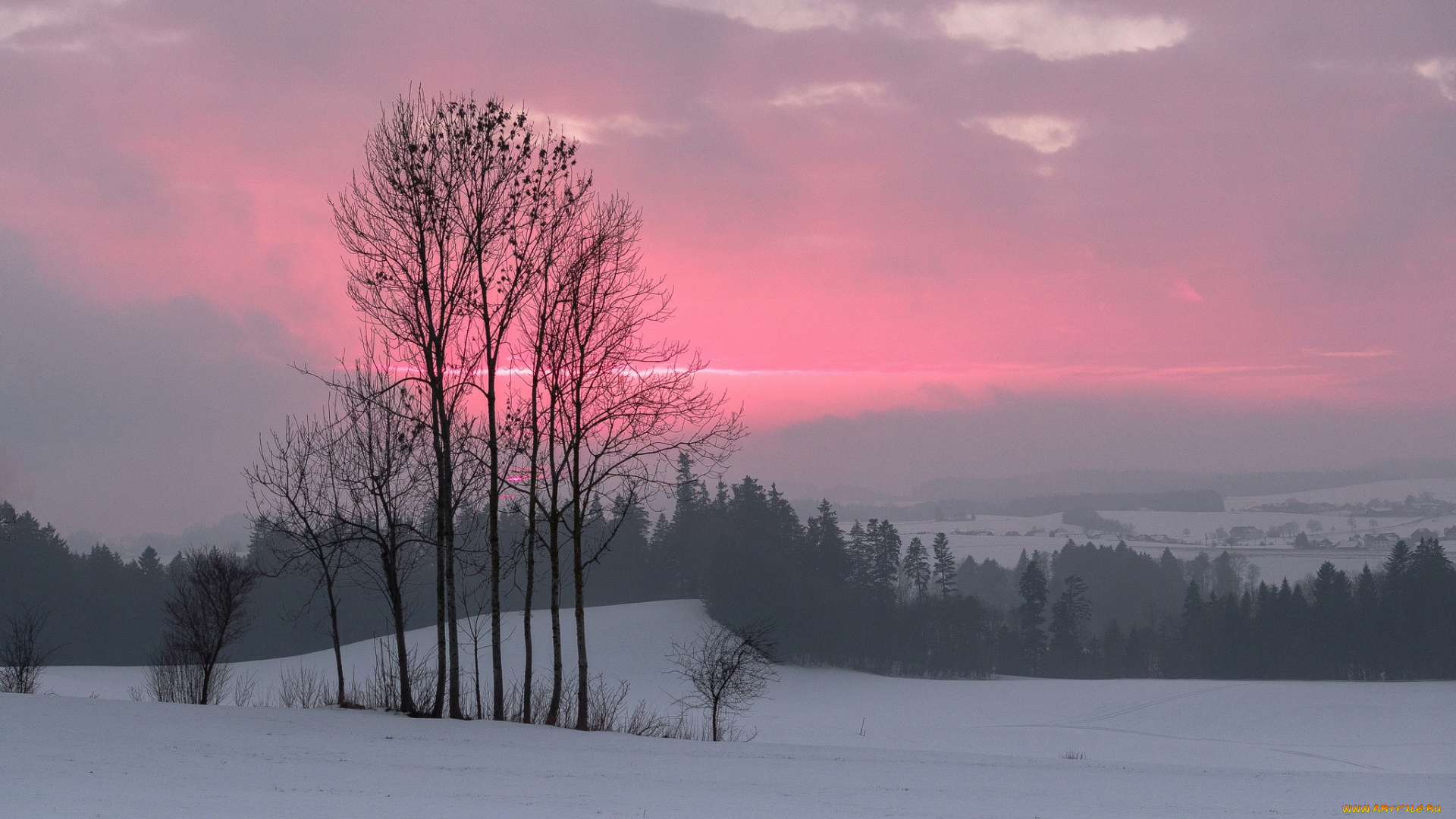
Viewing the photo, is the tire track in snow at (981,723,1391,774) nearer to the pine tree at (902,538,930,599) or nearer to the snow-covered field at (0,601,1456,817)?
the snow-covered field at (0,601,1456,817)

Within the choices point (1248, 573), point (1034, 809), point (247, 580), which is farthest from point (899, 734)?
point (1248, 573)

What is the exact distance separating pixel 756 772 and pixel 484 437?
30.7 ft

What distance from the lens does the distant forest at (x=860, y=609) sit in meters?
63.3

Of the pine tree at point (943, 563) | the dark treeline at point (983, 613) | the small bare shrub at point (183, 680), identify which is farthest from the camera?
the pine tree at point (943, 563)

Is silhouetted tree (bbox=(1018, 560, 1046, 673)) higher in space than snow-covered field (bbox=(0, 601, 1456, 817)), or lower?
lower

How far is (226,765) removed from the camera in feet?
36.0

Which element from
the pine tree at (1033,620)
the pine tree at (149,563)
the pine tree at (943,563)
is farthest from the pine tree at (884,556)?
the pine tree at (149,563)

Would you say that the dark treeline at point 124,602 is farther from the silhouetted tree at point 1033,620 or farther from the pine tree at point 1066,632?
the pine tree at point 1066,632

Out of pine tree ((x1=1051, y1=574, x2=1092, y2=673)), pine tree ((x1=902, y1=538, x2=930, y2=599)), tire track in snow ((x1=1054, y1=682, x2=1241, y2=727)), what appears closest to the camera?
tire track in snow ((x1=1054, y1=682, x2=1241, y2=727))

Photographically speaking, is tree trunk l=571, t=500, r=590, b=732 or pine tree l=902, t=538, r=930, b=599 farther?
pine tree l=902, t=538, r=930, b=599

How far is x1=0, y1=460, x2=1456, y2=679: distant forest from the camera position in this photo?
208 feet

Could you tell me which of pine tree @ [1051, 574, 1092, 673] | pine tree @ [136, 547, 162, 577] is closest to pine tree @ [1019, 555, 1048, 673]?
pine tree @ [1051, 574, 1092, 673]

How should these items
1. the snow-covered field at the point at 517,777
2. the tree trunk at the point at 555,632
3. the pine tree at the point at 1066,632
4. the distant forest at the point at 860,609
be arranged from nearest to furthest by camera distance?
1. the snow-covered field at the point at 517,777
2. the tree trunk at the point at 555,632
3. the distant forest at the point at 860,609
4. the pine tree at the point at 1066,632

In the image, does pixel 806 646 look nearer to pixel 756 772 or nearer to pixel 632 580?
pixel 632 580
